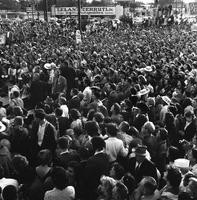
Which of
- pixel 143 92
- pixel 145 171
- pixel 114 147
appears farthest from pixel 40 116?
pixel 143 92

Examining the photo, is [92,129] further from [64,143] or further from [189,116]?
[189,116]

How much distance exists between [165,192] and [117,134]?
1814mm

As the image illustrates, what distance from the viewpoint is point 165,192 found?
5.30m

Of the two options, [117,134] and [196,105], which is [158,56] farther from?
[117,134]

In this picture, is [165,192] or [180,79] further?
[180,79]

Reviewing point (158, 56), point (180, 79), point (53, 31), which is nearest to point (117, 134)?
point (180, 79)

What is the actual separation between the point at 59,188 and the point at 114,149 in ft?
5.07

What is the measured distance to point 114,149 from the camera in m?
6.48

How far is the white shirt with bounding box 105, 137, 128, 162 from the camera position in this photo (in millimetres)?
6465

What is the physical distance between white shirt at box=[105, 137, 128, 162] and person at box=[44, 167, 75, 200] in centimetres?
138

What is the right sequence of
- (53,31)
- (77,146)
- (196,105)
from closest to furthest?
1. (77,146)
2. (196,105)
3. (53,31)

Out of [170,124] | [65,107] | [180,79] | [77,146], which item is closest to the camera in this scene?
[77,146]

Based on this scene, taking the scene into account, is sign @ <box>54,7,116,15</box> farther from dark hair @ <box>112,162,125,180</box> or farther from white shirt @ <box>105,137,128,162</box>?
dark hair @ <box>112,162,125,180</box>

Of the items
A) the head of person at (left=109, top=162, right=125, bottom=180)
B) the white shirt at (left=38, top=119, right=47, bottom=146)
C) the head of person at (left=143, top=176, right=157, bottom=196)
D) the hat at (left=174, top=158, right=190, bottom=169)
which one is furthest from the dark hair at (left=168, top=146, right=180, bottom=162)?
the white shirt at (left=38, top=119, right=47, bottom=146)
